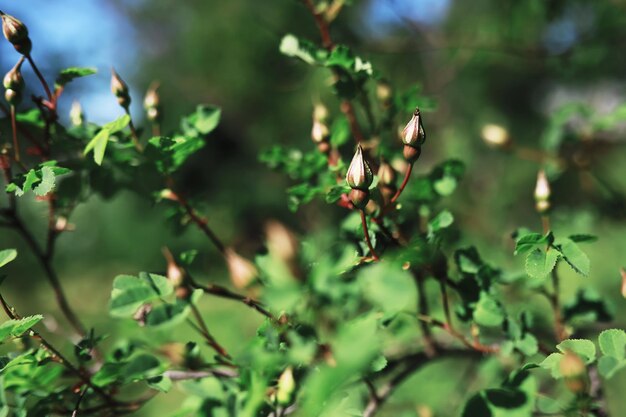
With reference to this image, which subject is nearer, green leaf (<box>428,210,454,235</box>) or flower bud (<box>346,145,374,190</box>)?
flower bud (<box>346,145,374,190</box>)

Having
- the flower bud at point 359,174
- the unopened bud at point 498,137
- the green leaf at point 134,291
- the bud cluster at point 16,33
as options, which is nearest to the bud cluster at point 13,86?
the bud cluster at point 16,33

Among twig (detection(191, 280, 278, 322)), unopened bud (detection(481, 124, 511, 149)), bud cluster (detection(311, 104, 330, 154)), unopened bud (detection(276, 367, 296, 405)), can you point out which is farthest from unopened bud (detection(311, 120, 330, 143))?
unopened bud (detection(481, 124, 511, 149))

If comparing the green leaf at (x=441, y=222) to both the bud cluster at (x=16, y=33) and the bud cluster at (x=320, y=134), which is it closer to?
the bud cluster at (x=320, y=134)

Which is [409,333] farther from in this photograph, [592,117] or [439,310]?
[592,117]

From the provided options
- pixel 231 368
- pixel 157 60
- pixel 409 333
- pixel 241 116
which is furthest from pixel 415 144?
pixel 157 60

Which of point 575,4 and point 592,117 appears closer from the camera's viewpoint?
point 592,117

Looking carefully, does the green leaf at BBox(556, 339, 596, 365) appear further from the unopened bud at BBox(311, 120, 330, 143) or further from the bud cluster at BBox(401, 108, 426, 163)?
the unopened bud at BBox(311, 120, 330, 143)
